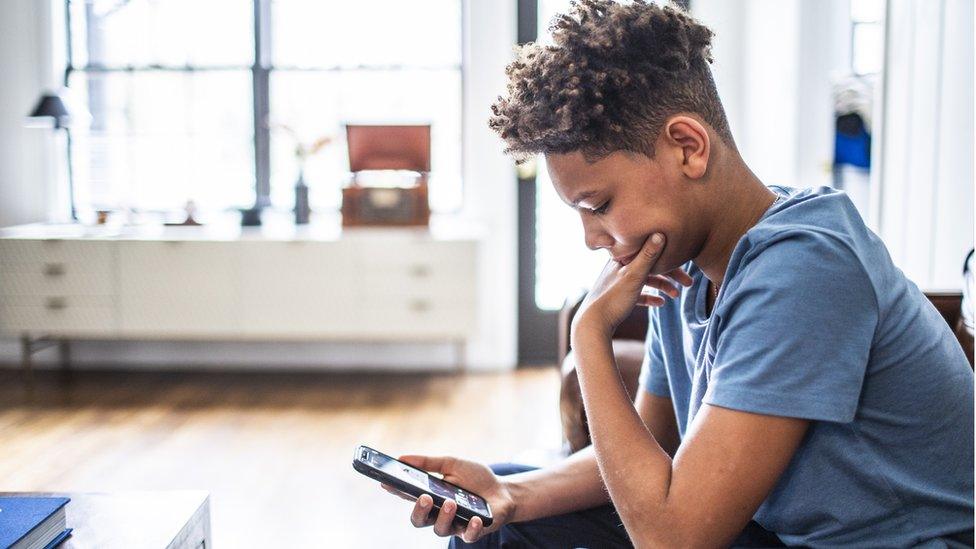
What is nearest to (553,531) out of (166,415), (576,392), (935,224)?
(576,392)

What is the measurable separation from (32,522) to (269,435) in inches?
94.2

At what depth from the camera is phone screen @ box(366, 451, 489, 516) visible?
3.97 feet

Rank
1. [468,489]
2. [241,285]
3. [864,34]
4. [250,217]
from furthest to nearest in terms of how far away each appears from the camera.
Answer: [250,217], [241,285], [864,34], [468,489]

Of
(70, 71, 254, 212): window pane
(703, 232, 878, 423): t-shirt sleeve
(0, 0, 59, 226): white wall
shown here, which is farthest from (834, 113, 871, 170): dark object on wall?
(0, 0, 59, 226): white wall

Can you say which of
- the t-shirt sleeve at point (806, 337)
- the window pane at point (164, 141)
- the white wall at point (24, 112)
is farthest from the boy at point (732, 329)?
the white wall at point (24, 112)

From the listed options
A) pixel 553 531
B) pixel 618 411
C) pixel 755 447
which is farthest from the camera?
pixel 553 531

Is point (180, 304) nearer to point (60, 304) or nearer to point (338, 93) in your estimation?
point (60, 304)

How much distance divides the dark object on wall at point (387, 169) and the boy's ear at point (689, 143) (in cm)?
320

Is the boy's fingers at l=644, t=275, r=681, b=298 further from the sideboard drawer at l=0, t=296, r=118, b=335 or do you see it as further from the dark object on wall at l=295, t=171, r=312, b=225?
the sideboard drawer at l=0, t=296, r=118, b=335

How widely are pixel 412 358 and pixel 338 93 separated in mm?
1349

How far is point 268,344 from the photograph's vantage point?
4.63 meters

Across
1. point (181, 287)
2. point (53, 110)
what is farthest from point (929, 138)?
point (53, 110)

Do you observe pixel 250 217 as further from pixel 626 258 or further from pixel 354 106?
pixel 626 258

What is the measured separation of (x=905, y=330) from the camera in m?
0.98
